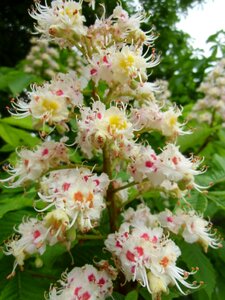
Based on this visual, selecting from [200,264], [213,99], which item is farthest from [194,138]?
[200,264]

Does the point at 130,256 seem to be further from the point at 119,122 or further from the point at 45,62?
the point at 45,62

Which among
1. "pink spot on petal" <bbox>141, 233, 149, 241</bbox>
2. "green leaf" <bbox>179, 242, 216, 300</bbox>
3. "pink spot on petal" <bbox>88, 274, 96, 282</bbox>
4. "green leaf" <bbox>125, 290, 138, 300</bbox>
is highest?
"pink spot on petal" <bbox>141, 233, 149, 241</bbox>

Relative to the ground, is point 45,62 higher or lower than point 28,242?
lower

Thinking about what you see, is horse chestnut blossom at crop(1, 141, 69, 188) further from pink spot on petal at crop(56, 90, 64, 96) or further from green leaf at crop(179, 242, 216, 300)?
green leaf at crop(179, 242, 216, 300)

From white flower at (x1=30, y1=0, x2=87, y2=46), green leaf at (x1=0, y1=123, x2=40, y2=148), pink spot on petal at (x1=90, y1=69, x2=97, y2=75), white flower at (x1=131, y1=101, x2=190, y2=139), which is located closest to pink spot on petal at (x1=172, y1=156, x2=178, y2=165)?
white flower at (x1=131, y1=101, x2=190, y2=139)

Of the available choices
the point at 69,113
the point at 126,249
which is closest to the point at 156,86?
the point at 69,113

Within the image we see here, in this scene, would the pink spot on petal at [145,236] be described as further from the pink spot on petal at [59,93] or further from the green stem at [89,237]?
the pink spot on petal at [59,93]
